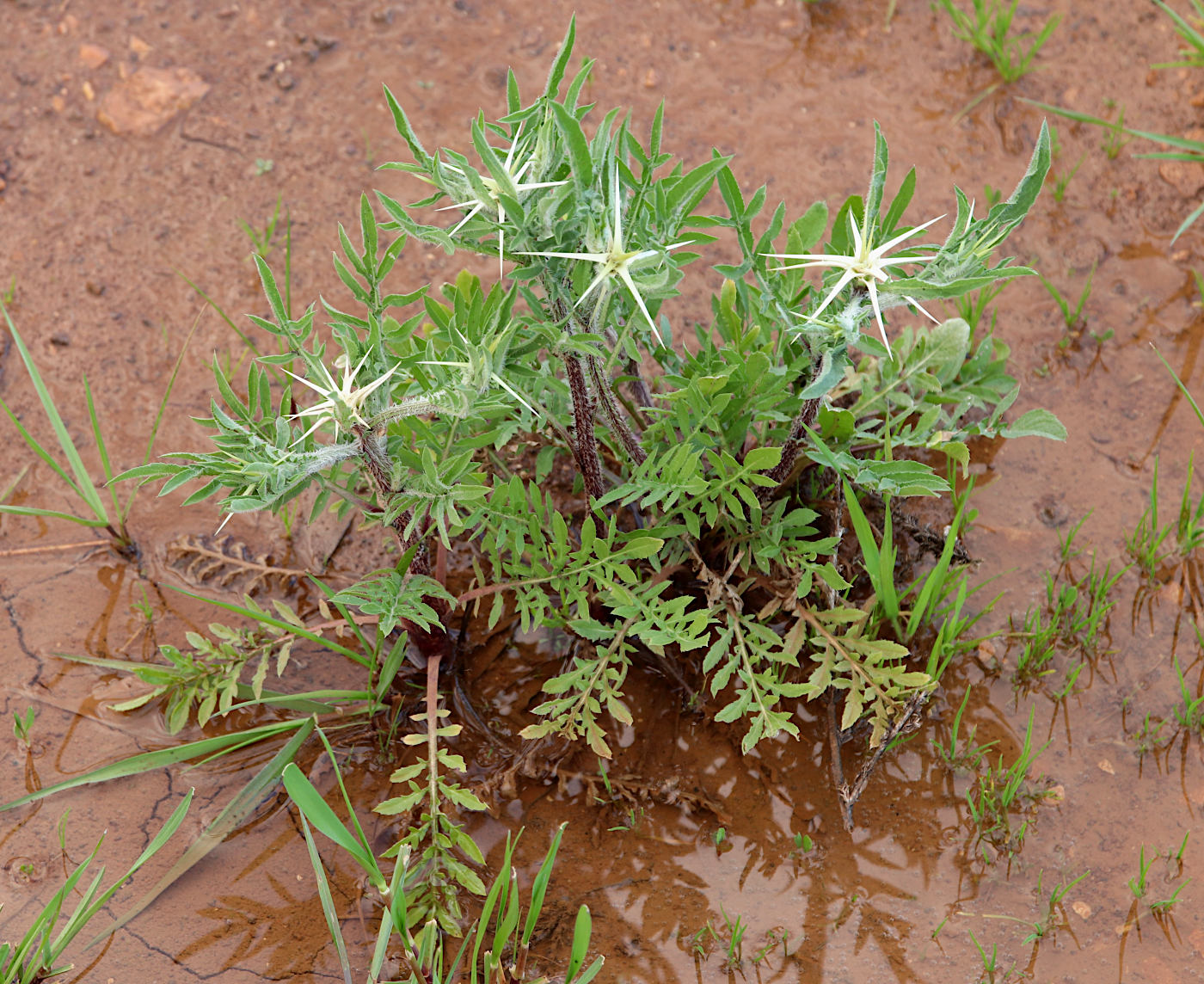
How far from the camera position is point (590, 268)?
6.03ft

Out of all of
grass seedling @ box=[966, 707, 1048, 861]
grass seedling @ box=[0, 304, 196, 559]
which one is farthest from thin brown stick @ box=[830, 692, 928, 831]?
grass seedling @ box=[0, 304, 196, 559]

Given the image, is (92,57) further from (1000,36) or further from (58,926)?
(1000,36)

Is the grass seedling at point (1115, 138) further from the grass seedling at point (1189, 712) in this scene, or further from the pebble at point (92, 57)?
the pebble at point (92, 57)

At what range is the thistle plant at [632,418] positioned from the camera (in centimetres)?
184

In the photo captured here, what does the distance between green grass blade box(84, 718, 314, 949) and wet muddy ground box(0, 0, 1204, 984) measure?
1.3 inches

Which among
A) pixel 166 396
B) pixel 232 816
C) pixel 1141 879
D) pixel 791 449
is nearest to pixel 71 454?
pixel 166 396

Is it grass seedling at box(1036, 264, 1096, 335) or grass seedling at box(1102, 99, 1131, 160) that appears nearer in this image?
grass seedling at box(1036, 264, 1096, 335)

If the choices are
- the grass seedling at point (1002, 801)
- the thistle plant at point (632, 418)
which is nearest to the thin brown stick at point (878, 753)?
the thistle plant at point (632, 418)

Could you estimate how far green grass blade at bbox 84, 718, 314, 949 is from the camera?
235 centimetres

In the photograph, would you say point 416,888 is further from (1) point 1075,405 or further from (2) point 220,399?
(1) point 1075,405

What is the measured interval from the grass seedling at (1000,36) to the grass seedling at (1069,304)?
2.87 ft

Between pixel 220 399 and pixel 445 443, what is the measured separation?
130 centimetres

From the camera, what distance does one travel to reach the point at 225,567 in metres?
2.89

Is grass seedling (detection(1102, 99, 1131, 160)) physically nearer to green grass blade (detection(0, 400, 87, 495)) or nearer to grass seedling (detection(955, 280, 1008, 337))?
grass seedling (detection(955, 280, 1008, 337))
